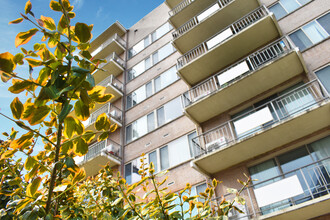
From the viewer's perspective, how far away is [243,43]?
11.9m

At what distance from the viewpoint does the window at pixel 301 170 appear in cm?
762

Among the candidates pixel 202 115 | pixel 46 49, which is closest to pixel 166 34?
pixel 202 115

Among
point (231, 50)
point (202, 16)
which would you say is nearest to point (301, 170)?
point (231, 50)

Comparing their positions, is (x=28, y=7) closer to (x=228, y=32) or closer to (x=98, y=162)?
(x=228, y=32)

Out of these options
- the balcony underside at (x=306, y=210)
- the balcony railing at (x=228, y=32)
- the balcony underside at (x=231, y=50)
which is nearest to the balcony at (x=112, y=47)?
the balcony railing at (x=228, y=32)

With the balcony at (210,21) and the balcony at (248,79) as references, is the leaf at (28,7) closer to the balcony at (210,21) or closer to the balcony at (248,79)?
the balcony at (248,79)

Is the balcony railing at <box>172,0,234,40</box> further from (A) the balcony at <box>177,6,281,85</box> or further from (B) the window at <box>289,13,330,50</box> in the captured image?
(B) the window at <box>289,13,330,50</box>

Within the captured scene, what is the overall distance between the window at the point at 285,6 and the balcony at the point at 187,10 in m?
4.06

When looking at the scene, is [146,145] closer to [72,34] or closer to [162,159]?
[162,159]

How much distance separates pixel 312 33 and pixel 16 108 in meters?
12.2

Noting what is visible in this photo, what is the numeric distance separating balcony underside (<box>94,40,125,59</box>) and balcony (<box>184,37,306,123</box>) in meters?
11.0

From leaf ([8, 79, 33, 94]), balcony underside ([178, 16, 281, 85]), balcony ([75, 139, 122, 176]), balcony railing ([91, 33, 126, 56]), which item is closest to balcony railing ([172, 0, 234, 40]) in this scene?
balcony underside ([178, 16, 281, 85])

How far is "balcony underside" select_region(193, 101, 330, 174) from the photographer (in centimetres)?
820

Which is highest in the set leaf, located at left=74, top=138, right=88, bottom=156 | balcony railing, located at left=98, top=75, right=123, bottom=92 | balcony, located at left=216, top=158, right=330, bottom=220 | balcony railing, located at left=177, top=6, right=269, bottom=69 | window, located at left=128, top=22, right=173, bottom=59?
window, located at left=128, top=22, right=173, bottom=59
